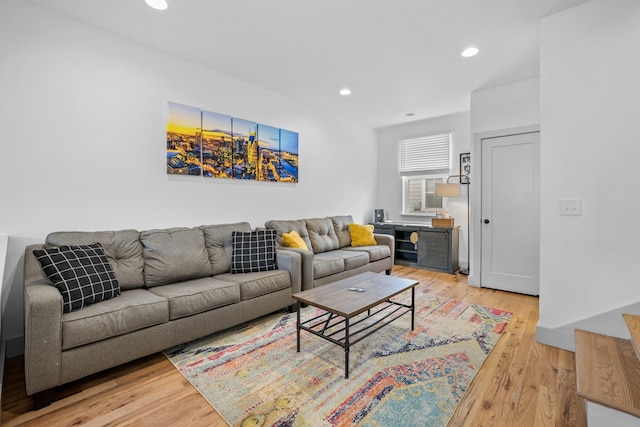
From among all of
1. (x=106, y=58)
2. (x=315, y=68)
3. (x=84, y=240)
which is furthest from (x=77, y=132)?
(x=315, y=68)

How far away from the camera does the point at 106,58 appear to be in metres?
2.67

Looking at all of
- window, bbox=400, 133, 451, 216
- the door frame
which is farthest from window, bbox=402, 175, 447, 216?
the door frame

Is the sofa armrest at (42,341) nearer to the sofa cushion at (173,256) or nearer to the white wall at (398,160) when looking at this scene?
the sofa cushion at (173,256)

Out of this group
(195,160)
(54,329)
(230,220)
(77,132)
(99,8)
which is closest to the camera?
(54,329)

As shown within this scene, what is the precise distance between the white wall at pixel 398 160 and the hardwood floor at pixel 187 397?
292 centimetres

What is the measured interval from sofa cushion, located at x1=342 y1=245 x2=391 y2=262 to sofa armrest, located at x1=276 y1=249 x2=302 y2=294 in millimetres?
1406

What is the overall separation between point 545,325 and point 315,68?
3.32 meters

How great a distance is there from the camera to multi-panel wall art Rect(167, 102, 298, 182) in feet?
10.2

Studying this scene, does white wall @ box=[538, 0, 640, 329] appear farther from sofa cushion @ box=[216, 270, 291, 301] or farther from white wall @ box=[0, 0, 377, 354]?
white wall @ box=[0, 0, 377, 354]

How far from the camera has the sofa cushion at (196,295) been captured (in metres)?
2.26

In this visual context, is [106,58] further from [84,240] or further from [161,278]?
[161,278]

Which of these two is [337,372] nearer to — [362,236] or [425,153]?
[362,236]

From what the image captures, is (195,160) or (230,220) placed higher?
(195,160)

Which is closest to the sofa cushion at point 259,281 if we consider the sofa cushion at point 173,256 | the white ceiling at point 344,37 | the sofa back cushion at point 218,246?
the sofa back cushion at point 218,246
